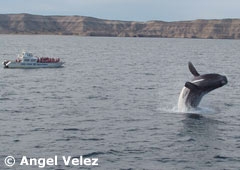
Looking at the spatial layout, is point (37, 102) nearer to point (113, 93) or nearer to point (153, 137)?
point (113, 93)

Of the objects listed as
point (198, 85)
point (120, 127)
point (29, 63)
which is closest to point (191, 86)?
point (198, 85)

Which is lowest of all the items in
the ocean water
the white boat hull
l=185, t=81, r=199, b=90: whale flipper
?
the ocean water

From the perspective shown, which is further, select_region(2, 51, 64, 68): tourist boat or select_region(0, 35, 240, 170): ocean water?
select_region(2, 51, 64, 68): tourist boat

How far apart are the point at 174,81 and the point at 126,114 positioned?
3387 centimetres

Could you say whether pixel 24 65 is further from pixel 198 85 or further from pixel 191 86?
pixel 191 86

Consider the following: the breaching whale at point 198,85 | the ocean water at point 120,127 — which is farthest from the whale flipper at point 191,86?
the ocean water at point 120,127

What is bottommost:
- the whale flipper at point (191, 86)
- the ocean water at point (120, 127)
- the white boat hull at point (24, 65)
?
the ocean water at point (120, 127)

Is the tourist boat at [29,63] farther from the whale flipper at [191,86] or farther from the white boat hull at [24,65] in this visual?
the whale flipper at [191,86]

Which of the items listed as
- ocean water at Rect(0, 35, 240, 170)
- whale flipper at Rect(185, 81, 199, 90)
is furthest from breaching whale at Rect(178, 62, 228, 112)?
ocean water at Rect(0, 35, 240, 170)

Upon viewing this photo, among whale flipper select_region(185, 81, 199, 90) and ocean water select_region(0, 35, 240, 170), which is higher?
whale flipper select_region(185, 81, 199, 90)

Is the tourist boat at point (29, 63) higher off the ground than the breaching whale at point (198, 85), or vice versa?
the tourist boat at point (29, 63)

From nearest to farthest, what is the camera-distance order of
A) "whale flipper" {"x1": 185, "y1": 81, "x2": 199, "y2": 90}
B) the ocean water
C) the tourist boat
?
the ocean water → "whale flipper" {"x1": 185, "y1": 81, "x2": 199, "y2": 90} → the tourist boat

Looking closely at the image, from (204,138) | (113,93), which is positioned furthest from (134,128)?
(113,93)

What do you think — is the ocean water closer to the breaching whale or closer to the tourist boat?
the breaching whale
